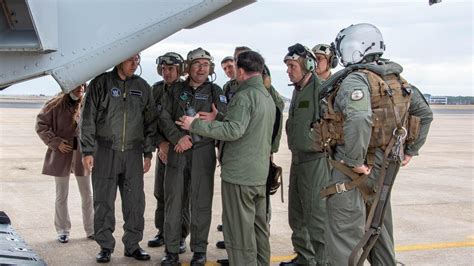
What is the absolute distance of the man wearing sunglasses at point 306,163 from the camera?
5066 millimetres

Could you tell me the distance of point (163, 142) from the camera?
5438mm

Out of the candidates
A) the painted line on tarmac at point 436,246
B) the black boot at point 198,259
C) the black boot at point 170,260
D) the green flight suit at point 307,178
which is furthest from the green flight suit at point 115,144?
the painted line on tarmac at point 436,246

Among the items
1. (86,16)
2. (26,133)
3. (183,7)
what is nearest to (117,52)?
(86,16)

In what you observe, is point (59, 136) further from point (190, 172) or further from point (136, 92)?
point (190, 172)

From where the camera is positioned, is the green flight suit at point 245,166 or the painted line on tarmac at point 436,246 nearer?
the green flight suit at point 245,166

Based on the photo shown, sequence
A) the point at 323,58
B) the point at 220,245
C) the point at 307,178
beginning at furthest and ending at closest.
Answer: the point at 220,245, the point at 323,58, the point at 307,178

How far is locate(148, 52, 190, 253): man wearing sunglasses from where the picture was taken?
548 cm

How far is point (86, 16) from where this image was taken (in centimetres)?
415

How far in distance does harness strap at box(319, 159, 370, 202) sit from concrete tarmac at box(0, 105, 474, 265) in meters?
1.70

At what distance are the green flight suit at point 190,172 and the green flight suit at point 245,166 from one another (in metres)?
0.57

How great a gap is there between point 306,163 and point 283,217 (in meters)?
2.37

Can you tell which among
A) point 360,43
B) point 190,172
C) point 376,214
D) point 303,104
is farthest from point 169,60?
point 376,214

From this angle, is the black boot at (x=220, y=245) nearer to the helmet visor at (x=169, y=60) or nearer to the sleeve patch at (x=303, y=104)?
the sleeve patch at (x=303, y=104)

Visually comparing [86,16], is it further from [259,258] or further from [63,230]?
[63,230]
